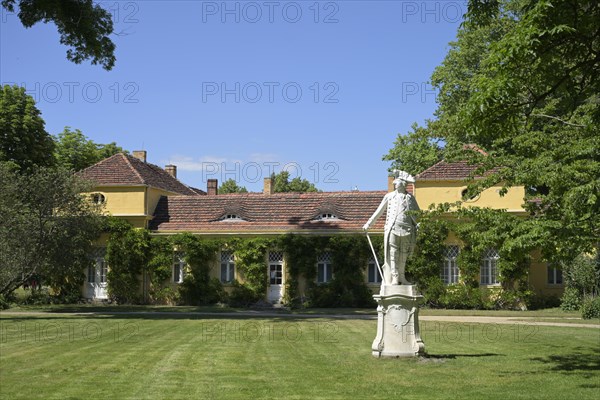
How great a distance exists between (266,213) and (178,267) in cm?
487

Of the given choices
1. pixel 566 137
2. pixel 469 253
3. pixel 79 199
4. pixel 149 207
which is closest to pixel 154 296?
pixel 149 207

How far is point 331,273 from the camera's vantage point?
108 ft

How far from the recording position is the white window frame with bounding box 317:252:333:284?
108 feet

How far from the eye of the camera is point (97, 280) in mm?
34875

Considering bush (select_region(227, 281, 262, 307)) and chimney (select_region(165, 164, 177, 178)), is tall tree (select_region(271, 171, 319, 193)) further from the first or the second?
bush (select_region(227, 281, 262, 307))

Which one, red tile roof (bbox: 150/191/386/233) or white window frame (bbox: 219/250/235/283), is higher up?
red tile roof (bbox: 150/191/386/233)

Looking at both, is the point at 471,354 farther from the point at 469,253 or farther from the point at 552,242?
the point at 469,253

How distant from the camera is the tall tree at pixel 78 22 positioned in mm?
21891

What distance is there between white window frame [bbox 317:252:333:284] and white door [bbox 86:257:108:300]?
1023cm

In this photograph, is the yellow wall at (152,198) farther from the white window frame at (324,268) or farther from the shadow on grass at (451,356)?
the shadow on grass at (451,356)

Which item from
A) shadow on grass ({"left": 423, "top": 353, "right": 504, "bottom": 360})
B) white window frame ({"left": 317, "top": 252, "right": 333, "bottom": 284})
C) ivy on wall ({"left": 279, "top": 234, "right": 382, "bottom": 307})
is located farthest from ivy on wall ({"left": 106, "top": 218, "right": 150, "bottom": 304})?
shadow on grass ({"left": 423, "top": 353, "right": 504, "bottom": 360})

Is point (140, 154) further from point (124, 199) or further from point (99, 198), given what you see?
point (124, 199)

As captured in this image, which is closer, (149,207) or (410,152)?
(149,207)

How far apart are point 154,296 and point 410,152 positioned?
16.5 metres
